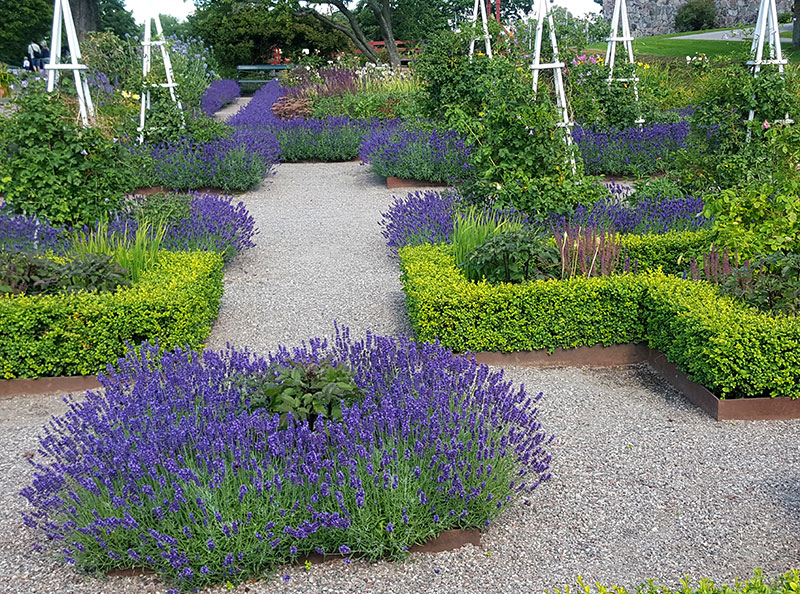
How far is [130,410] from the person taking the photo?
3.62m

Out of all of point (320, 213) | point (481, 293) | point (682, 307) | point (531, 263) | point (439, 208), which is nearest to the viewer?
point (682, 307)

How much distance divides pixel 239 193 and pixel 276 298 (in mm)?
4582

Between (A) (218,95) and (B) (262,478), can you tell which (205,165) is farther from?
(A) (218,95)

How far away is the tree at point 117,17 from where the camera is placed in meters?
40.8

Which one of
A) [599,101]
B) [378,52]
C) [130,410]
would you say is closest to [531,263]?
[130,410]

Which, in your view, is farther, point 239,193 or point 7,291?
point 239,193

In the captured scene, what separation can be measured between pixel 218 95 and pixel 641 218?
17.5 m

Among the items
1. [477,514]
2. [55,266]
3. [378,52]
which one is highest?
[378,52]

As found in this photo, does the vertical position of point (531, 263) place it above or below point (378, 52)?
below

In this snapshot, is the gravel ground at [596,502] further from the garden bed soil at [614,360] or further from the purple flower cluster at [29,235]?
the purple flower cluster at [29,235]

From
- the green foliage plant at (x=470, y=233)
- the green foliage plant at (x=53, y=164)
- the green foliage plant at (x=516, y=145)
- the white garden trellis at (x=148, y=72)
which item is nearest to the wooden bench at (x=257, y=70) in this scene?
the white garden trellis at (x=148, y=72)

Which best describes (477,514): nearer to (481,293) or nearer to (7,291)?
(481,293)

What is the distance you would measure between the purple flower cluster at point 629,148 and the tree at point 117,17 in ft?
115

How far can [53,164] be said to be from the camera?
22.6 ft
